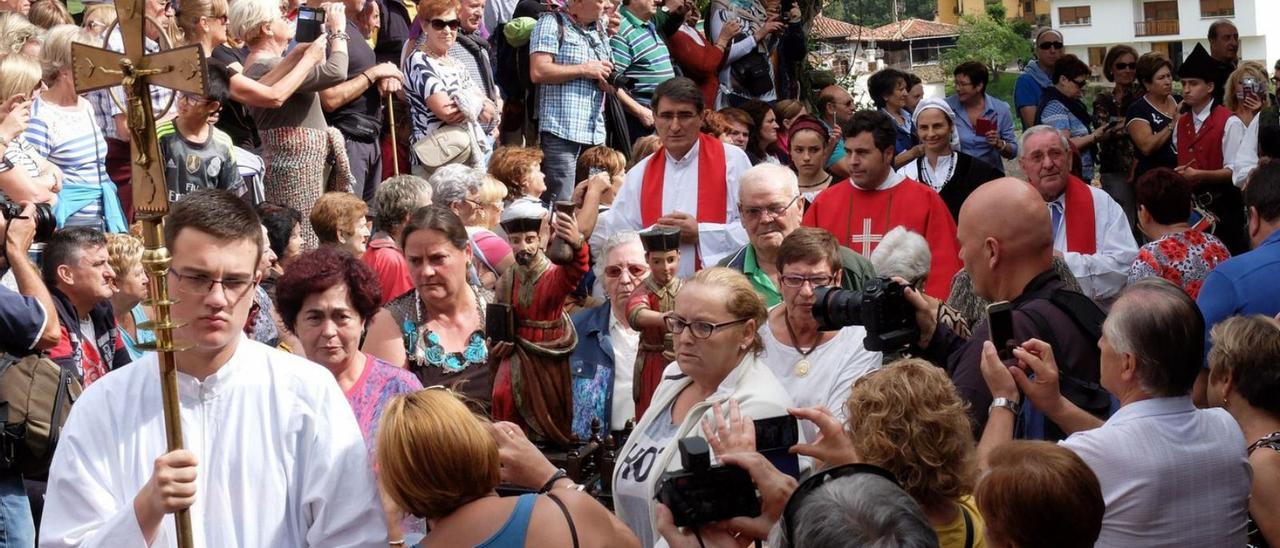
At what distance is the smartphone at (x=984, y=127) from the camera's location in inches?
491

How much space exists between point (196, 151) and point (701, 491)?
5098 mm

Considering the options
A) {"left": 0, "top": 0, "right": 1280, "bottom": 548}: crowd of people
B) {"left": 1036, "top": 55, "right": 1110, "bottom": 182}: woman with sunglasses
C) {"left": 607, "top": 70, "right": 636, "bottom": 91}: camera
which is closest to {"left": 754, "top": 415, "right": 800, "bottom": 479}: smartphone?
{"left": 0, "top": 0, "right": 1280, "bottom": 548}: crowd of people

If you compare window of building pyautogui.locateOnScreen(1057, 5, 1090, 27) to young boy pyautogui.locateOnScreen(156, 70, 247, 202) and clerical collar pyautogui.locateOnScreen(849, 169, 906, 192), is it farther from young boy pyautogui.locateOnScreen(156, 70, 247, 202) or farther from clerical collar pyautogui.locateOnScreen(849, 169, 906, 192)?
young boy pyautogui.locateOnScreen(156, 70, 247, 202)

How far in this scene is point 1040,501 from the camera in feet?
11.4

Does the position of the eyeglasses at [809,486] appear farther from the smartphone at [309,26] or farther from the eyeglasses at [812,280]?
the smartphone at [309,26]

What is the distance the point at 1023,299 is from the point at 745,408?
3.28ft

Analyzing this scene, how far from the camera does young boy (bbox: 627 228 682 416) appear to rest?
20.4ft

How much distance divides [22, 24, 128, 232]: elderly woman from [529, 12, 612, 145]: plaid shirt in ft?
10.6

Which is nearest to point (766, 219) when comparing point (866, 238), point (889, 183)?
point (866, 238)

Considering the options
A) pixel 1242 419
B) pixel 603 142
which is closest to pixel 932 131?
pixel 603 142

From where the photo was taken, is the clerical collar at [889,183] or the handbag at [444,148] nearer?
the clerical collar at [889,183]

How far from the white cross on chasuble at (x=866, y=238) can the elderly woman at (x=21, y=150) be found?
391 cm

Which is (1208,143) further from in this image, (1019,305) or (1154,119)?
(1019,305)

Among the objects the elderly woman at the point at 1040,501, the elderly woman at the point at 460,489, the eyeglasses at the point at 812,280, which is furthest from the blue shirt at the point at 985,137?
the elderly woman at the point at 460,489
